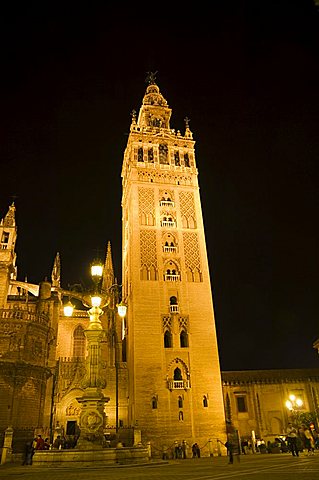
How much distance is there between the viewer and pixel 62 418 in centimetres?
2864

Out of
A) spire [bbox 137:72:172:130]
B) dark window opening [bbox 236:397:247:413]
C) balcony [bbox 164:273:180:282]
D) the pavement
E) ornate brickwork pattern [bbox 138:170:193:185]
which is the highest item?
spire [bbox 137:72:172:130]

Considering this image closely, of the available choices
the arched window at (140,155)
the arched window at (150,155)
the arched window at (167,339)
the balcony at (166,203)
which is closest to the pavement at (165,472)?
the arched window at (167,339)

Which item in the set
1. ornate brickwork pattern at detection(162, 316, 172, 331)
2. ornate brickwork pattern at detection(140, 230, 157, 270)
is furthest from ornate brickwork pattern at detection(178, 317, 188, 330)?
ornate brickwork pattern at detection(140, 230, 157, 270)

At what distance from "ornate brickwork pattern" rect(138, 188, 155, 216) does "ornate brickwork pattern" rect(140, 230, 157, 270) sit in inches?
84.3

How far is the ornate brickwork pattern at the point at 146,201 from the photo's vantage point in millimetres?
35559

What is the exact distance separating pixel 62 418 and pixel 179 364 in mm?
9680

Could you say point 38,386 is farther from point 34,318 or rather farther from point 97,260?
point 97,260

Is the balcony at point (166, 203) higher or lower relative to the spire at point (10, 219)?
lower

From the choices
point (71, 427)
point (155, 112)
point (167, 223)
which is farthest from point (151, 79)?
point (71, 427)

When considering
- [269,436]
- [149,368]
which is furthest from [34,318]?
[269,436]

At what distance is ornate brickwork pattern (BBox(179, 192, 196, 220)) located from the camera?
120 ft

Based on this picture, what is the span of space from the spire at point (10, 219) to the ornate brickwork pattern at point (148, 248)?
18.1 m

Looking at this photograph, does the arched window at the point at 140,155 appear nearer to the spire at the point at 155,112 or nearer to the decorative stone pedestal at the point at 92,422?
the spire at the point at 155,112

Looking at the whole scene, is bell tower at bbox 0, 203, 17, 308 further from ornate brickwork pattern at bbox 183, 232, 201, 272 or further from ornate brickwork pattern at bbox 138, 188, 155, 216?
ornate brickwork pattern at bbox 183, 232, 201, 272
